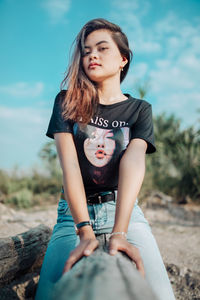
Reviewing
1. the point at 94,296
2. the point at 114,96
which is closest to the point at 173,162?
the point at 114,96

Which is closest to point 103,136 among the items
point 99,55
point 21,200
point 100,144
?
point 100,144

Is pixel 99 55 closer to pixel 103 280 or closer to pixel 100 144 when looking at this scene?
pixel 100 144

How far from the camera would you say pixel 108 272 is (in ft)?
2.54

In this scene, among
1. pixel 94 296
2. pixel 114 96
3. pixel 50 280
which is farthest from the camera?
pixel 114 96

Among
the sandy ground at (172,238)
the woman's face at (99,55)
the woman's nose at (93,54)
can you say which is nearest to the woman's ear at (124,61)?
the woman's face at (99,55)

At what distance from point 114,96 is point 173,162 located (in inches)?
283

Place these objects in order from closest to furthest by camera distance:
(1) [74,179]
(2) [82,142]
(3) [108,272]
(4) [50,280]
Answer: (3) [108,272], (4) [50,280], (1) [74,179], (2) [82,142]

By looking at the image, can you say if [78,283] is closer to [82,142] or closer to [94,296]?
[94,296]

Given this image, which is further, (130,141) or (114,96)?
(114,96)

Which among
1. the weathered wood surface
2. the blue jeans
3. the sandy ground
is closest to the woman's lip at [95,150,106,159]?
the blue jeans

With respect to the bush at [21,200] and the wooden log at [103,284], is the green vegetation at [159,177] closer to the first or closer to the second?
the bush at [21,200]

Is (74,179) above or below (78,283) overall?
above

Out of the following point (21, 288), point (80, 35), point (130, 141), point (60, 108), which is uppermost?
point (80, 35)

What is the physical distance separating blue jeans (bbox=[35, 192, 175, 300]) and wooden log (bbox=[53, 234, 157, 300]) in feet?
1.19
